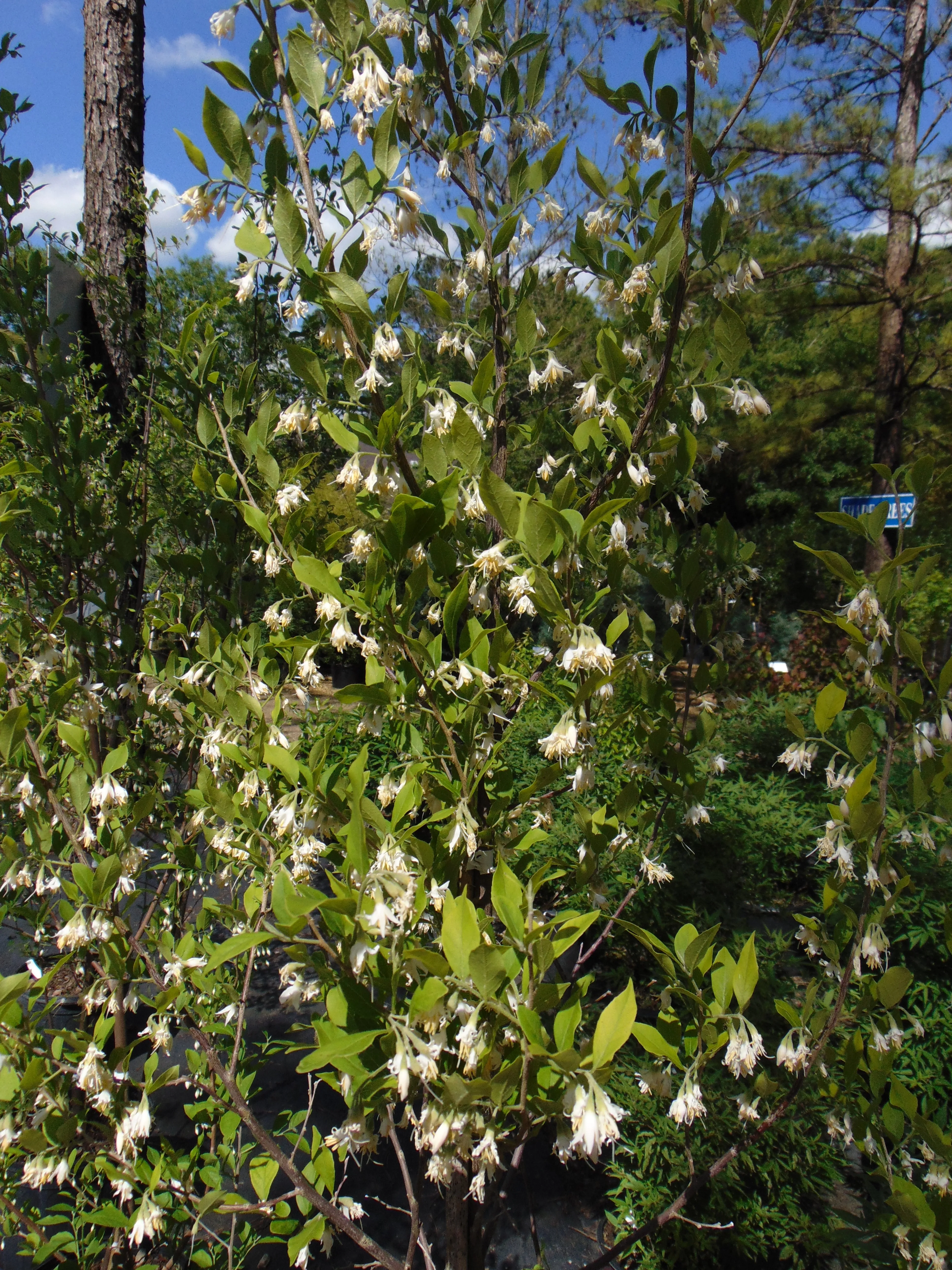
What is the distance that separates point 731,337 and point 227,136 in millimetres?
637

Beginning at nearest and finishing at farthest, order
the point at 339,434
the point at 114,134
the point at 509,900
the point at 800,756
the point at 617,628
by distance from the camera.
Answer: the point at 509,900 → the point at 339,434 → the point at 617,628 → the point at 800,756 → the point at 114,134

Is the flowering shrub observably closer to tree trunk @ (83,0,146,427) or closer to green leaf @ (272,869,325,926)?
green leaf @ (272,869,325,926)

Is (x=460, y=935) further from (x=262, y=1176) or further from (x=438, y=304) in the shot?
(x=262, y=1176)

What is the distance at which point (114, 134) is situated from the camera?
2.92 metres

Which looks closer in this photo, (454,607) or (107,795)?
(454,607)

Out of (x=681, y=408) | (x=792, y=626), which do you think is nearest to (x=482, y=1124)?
(x=681, y=408)

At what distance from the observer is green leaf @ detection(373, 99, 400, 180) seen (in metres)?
0.83

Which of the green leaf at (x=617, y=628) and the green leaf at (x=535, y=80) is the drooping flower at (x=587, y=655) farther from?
the green leaf at (x=535, y=80)

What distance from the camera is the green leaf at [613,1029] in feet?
2.28

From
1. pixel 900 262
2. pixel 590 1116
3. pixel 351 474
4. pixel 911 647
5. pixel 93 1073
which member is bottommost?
pixel 93 1073

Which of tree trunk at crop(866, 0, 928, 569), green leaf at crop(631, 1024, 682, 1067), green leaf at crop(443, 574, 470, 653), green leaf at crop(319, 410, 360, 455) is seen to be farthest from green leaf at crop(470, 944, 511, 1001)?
tree trunk at crop(866, 0, 928, 569)

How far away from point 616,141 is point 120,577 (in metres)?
1.30

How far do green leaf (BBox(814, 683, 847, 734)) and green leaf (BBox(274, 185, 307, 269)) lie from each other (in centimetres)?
79

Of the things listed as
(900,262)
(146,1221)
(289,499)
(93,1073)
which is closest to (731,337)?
(289,499)
